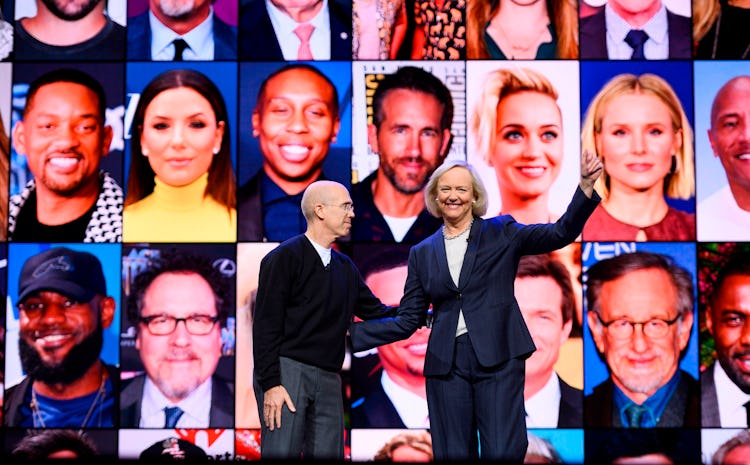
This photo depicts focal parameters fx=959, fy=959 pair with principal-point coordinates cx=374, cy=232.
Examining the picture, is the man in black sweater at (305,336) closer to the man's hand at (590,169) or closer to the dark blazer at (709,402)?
the man's hand at (590,169)

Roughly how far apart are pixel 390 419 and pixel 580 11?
2.71 m

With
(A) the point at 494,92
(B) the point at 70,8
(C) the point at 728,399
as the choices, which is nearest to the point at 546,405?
(C) the point at 728,399

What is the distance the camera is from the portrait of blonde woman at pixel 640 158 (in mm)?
5734

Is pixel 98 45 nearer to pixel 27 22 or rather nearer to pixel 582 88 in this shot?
pixel 27 22

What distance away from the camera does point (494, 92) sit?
5.79 meters

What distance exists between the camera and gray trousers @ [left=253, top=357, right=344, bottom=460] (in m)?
3.69

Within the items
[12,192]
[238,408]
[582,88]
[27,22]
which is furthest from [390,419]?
[27,22]

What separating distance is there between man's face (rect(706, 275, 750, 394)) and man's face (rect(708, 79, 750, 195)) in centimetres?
59

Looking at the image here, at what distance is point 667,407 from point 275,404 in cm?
291

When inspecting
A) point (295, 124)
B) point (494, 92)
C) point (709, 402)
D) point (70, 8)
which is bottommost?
point (709, 402)

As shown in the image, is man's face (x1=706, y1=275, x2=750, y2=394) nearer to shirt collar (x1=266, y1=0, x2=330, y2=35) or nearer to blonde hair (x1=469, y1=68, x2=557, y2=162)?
blonde hair (x1=469, y1=68, x2=557, y2=162)

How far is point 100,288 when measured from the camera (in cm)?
575

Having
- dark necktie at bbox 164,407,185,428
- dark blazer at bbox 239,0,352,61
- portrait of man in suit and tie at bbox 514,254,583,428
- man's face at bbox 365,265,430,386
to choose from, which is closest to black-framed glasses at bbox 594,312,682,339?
portrait of man in suit and tie at bbox 514,254,583,428

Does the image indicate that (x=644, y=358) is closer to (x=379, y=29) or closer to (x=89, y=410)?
(x=379, y=29)
